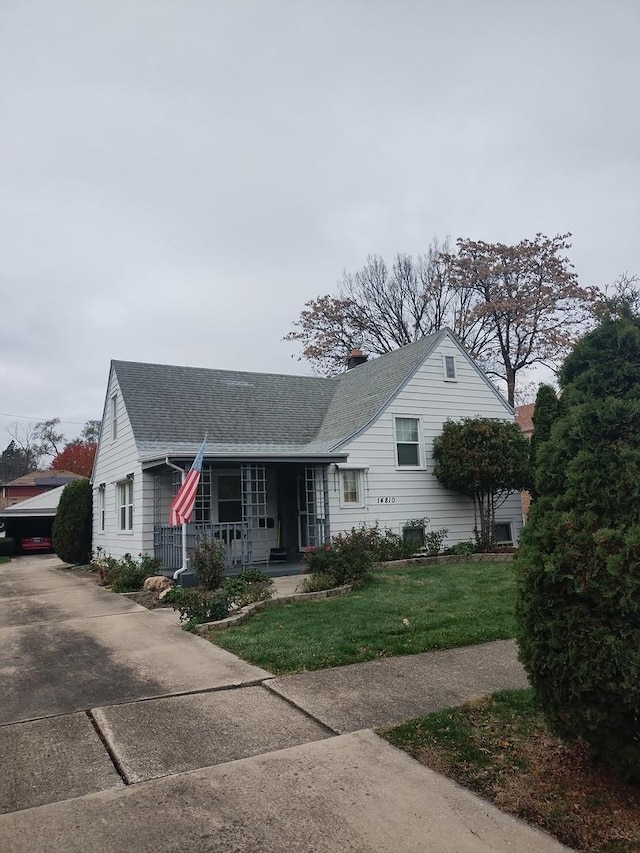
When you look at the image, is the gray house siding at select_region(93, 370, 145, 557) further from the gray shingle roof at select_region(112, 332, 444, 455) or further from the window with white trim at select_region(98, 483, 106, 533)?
the gray shingle roof at select_region(112, 332, 444, 455)

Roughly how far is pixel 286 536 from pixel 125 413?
5.38 m

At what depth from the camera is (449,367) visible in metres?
17.2

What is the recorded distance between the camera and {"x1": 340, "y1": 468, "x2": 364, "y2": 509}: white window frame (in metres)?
15.0

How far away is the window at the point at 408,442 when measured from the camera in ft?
52.6

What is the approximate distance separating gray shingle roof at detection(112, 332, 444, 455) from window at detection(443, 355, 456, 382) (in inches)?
26.2

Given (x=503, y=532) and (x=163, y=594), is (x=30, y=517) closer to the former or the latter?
→ (x=163, y=594)

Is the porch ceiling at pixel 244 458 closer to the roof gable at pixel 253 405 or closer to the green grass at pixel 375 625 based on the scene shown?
the roof gable at pixel 253 405

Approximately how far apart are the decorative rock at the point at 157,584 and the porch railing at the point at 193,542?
72 centimetres

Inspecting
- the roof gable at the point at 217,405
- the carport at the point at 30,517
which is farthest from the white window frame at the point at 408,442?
the carport at the point at 30,517

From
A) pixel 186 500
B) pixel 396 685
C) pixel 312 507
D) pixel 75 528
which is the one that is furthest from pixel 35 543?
pixel 396 685

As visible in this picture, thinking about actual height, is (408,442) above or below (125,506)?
above

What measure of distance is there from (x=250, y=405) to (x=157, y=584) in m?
7.06

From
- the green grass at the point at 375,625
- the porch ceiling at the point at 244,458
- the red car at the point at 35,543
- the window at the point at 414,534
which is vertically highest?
the porch ceiling at the point at 244,458

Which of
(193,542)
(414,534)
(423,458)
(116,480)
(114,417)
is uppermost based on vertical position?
(114,417)
